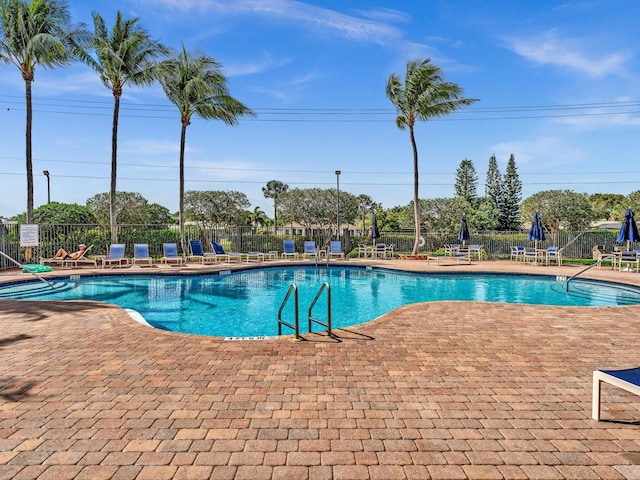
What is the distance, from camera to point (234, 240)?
70.7 feet

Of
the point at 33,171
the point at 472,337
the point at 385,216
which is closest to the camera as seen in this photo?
the point at 472,337

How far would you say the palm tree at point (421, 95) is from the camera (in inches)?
742

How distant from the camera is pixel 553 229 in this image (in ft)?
104

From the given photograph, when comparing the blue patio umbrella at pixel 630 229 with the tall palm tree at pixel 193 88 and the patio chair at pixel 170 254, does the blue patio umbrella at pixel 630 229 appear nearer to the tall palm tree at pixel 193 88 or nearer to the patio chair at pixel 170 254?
the patio chair at pixel 170 254

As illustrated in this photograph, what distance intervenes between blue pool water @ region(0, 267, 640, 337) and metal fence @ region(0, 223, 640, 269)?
5.48 m

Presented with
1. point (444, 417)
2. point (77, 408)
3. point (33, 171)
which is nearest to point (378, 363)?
point (444, 417)

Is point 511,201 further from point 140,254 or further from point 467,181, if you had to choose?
point 140,254

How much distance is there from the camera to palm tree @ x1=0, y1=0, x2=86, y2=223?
45.1 ft

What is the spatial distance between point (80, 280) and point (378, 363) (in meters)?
11.9

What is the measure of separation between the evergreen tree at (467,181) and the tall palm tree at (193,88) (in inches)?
1668

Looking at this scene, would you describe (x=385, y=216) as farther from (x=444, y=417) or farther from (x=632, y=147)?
(x=444, y=417)

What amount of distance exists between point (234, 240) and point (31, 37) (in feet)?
39.6

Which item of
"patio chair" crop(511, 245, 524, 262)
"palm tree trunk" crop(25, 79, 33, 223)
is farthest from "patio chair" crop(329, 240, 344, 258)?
"palm tree trunk" crop(25, 79, 33, 223)

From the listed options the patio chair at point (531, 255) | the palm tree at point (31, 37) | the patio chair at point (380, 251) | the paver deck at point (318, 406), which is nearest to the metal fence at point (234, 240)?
the palm tree at point (31, 37)
